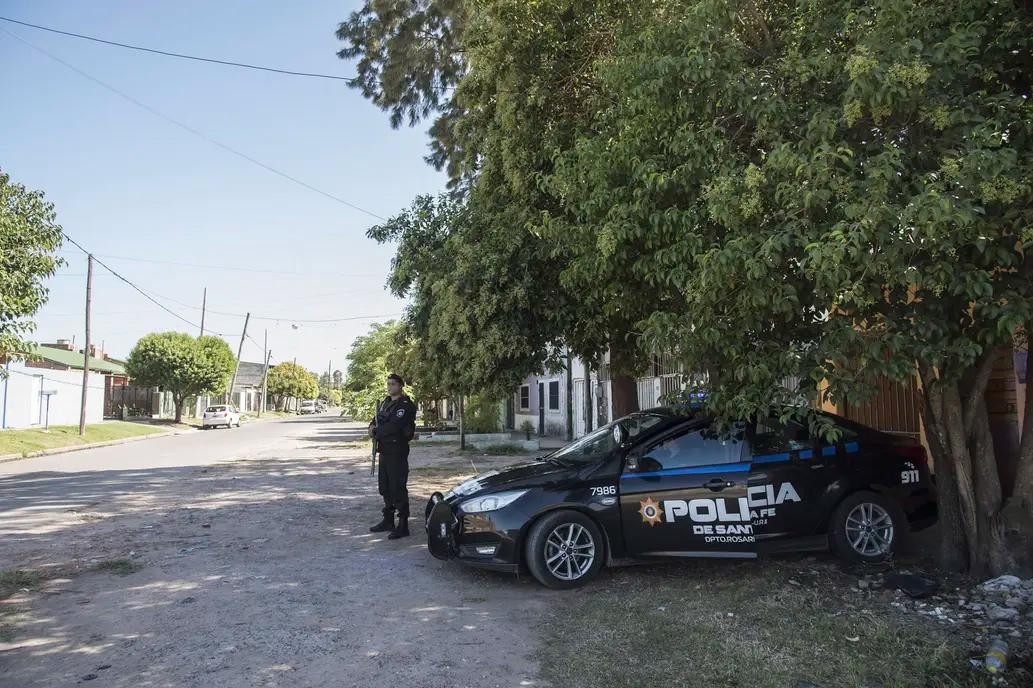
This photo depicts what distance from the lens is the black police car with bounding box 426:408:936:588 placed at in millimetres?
5684

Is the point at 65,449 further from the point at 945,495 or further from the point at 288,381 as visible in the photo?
the point at 288,381

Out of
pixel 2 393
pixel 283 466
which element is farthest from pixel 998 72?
pixel 2 393

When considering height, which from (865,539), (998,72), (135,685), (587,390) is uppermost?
(998,72)

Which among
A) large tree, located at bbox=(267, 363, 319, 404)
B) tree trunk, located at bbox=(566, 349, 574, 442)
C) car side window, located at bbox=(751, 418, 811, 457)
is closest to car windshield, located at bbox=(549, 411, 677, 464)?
car side window, located at bbox=(751, 418, 811, 457)

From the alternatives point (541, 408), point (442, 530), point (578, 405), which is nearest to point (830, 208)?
point (442, 530)

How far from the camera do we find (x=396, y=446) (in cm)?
790

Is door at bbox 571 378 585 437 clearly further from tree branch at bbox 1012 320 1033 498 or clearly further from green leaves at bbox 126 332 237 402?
green leaves at bbox 126 332 237 402

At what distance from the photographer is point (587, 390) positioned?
22.0 meters

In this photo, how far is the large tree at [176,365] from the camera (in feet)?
128

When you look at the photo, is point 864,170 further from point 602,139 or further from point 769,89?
point 602,139

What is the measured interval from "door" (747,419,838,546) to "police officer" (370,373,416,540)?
146 inches

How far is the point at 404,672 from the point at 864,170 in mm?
4104

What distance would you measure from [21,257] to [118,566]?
9187 mm

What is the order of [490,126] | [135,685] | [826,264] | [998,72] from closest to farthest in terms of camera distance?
[135,685] → [826,264] → [998,72] → [490,126]
